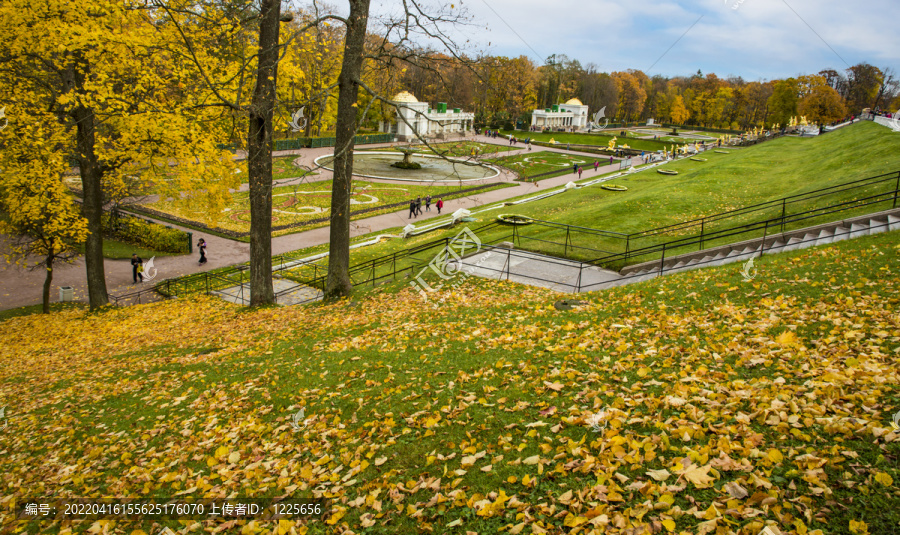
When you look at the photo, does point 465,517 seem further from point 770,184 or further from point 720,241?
point 770,184

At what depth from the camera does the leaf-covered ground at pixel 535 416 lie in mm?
3857

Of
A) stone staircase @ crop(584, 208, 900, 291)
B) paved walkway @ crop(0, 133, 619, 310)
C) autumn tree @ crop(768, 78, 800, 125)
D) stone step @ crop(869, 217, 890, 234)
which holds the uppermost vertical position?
autumn tree @ crop(768, 78, 800, 125)

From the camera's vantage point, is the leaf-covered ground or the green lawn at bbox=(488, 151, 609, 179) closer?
the leaf-covered ground

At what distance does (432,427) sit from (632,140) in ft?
254

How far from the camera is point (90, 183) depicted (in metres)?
14.1

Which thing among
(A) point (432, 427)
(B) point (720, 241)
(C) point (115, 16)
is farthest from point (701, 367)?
(C) point (115, 16)

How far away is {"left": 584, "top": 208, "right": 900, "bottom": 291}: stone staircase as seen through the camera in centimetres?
1042

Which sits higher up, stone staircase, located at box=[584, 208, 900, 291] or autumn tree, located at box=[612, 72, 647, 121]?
autumn tree, located at box=[612, 72, 647, 121]

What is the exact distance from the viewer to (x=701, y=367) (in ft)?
18.7

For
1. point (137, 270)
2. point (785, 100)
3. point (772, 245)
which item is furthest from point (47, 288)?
point (785, 100)

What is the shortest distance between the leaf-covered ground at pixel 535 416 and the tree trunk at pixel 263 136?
3903 mm

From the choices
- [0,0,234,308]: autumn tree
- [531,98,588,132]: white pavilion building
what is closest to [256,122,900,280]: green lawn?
[0,0,234,308]: autumn tree

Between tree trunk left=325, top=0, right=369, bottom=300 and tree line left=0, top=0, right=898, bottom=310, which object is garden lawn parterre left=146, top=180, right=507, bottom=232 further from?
tree trunk left=325, top=0, right=369, bottom=300

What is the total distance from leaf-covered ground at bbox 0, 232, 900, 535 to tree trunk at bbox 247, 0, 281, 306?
3.90 m
